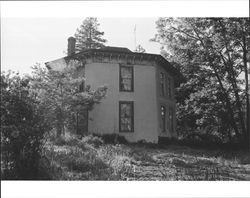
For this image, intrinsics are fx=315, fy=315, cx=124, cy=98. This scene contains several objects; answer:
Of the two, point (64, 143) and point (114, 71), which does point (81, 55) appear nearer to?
point (114, 71)

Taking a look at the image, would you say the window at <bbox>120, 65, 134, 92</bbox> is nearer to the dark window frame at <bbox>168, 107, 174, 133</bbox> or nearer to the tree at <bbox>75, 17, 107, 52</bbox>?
the dark window frame at <bbox>168, 107, 174, 133</bbox>

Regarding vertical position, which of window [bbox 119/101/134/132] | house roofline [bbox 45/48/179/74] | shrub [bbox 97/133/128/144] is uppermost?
house roofline [bbox 45/48/179/74]

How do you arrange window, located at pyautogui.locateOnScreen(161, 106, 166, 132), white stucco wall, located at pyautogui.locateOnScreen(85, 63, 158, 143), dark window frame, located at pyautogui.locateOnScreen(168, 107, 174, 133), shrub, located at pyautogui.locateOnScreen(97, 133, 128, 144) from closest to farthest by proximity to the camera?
1. shrub, located at pyautogui.locateOnScreen(97, 133, 128, 144)
2. white stucco wall, located at pyautogui.locateOnScreen(85, 63, 158, 143)
3. window, located at pyautogui.locateOnScreen(161, 106, 166, 132)
4. dark window frame, located at pyautogui.locateOnScreen(168, 107, 174, 133)

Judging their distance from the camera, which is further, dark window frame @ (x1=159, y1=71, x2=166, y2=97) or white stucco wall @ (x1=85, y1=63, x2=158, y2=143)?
dark window frame @ (x1=159, y1=71, x2=166, y2=97)

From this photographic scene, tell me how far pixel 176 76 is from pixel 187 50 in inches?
129

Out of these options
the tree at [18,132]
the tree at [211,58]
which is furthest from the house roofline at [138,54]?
the tree at [18,132]

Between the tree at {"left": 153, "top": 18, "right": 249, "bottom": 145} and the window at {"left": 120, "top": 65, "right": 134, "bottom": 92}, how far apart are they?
4283mm

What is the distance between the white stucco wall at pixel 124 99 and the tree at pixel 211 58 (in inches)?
131

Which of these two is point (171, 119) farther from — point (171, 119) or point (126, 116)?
point (126, 116)

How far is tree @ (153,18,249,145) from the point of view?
801 inches

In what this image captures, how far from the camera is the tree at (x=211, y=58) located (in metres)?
20.3

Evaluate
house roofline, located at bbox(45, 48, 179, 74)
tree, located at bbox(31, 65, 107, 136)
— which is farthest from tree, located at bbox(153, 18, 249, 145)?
tree, located at bbox(31, 65, 107, 136)

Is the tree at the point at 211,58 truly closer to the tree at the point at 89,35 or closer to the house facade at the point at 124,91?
the house facade at the point at 124,91

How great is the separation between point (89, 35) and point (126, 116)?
25.0m
